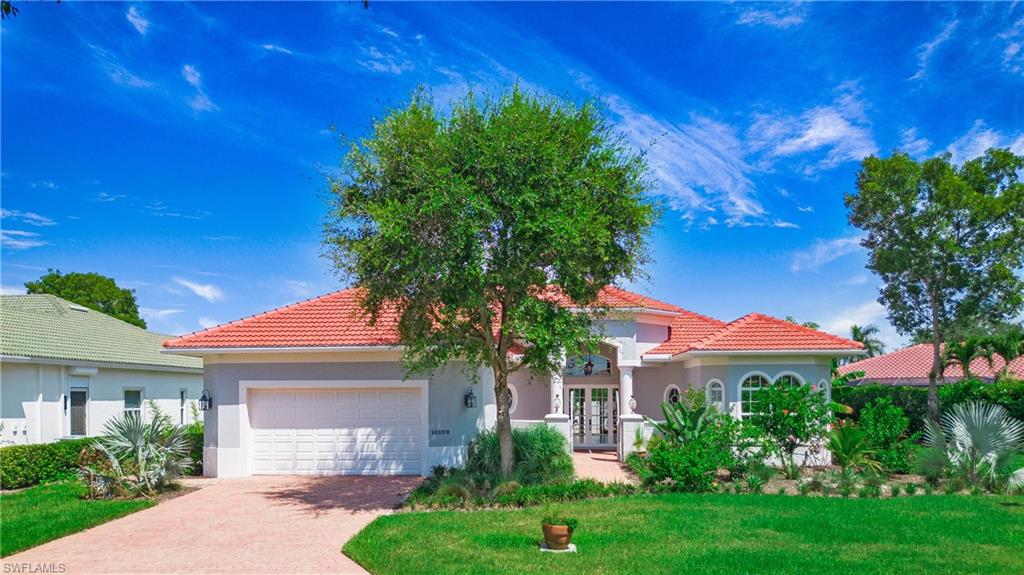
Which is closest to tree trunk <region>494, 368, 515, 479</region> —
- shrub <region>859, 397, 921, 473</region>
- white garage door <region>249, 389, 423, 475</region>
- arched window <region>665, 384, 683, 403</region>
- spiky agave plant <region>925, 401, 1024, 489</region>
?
white garage door <region>249, 389, 423, 475</region>

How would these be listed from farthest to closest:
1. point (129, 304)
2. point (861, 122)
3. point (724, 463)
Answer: point (129, 304) < point (861, 122) < point (724, 463)

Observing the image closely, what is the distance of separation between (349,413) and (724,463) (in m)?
8.99

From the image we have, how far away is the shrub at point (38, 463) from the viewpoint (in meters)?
16.5

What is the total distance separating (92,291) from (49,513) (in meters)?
40.3

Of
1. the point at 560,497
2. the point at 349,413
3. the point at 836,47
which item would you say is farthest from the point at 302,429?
the point at 836,47

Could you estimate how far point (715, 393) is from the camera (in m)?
20.3

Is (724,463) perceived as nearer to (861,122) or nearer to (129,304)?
(861,122)

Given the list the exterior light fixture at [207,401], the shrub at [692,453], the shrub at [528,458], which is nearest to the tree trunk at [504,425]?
the shrub at [528,458]

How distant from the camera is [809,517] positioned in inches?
465

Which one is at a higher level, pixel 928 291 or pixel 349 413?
pixel 928 291

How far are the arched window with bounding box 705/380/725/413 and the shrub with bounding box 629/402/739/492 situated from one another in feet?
10.8

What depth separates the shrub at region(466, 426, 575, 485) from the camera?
14883 millimetres

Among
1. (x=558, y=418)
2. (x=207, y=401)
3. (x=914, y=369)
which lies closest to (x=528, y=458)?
(x=558, y=418)

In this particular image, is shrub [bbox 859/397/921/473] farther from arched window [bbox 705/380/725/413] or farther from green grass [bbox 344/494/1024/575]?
arched window [bbox 705/380/725/413]
